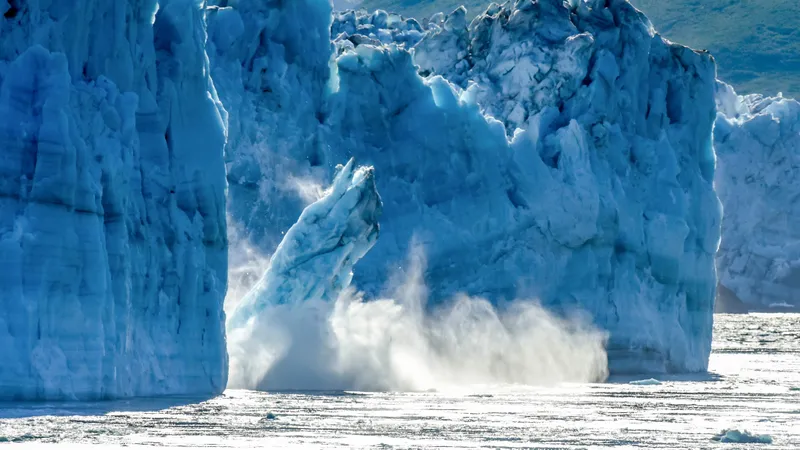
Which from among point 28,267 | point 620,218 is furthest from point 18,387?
point 620,218

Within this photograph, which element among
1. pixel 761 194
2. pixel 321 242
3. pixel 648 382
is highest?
pixel 761 194

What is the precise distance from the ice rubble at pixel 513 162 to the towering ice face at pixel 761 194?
32.6 m

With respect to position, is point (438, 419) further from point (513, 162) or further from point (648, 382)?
point (513, 162)

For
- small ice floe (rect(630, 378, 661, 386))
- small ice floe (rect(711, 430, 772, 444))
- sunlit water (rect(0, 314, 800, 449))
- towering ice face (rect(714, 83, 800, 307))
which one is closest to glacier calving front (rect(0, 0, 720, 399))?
sunlit water (rect(0, 314, 800, 449))

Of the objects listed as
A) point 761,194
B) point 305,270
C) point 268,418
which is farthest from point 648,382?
point 761,194

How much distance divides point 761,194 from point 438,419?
187 feet

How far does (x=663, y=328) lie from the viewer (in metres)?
41.1

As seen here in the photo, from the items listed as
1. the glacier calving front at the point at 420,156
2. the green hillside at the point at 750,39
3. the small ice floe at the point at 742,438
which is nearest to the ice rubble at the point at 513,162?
the glacier calving front at the point at 420,156

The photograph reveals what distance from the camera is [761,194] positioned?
78250 mm

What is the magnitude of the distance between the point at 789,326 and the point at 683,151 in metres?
35.8

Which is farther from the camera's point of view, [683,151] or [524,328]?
[683,151]

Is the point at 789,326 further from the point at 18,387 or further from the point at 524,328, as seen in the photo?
the point at 18,387

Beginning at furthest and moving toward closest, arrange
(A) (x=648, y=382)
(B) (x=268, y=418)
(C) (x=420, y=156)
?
(C) (x=420, y=156) → (A) (x=648, y=382) → (B) (x=268, y=418)

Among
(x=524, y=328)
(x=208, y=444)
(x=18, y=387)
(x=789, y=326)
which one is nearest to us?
(x=208, y=444)
